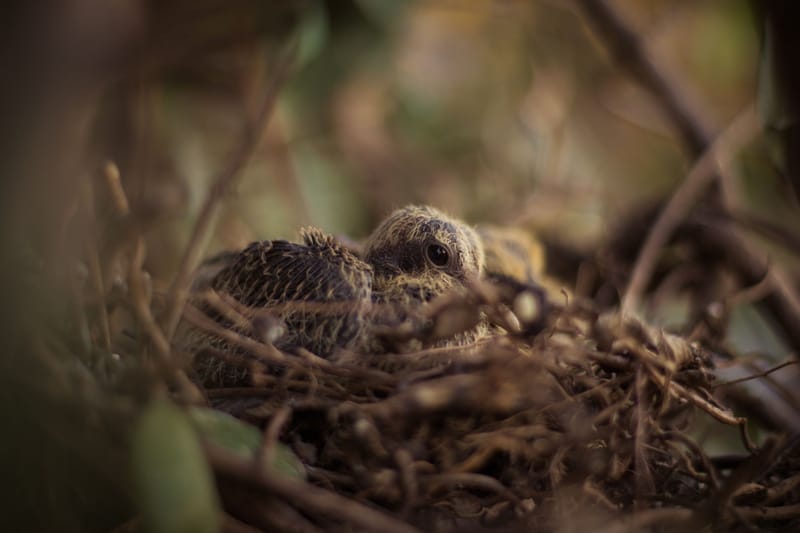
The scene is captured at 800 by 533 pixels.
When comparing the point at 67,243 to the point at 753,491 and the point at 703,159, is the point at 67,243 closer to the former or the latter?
the point at 753,491

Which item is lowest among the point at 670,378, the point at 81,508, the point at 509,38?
the point at 81,508

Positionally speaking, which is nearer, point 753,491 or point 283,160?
point 753,491

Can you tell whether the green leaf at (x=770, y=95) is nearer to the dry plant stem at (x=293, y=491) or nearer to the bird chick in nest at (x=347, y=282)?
the bird chick in nest at (x=347, y=282)

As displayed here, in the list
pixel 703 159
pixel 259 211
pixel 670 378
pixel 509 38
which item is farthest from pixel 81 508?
pixel 509 38

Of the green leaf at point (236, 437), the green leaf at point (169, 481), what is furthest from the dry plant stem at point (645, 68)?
the green leaf at point (169, 481)

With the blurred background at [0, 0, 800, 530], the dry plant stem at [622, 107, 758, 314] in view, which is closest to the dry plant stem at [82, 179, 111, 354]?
the blurred background at [0, 0, 800, 530]

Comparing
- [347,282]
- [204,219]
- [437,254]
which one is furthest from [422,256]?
[204,219]

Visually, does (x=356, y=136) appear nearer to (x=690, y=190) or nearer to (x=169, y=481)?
(x=690, y=190)
